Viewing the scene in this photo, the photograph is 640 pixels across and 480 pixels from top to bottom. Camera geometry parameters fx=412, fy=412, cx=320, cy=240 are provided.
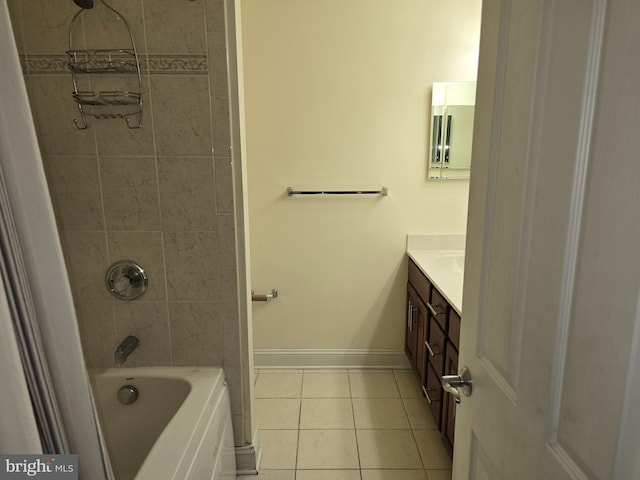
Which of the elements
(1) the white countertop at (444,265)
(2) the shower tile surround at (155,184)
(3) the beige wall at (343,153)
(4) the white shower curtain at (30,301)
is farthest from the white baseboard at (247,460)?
(4) the white shower curtain at (30,301)

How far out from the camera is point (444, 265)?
2.41 meters

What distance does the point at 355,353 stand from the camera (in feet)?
9.31

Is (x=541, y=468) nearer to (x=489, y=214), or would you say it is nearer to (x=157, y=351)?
(x=489, y=214)

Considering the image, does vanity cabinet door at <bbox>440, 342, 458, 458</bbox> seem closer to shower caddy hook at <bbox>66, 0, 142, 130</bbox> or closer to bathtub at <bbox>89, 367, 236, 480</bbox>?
bathtub at <bbox>89, 367, 236, 480</bbox>

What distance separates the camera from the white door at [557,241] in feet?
1.60

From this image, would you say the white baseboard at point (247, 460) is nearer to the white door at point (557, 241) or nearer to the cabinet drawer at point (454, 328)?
the cabinet drawer at point (454, 328)

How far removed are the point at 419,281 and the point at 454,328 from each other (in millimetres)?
637

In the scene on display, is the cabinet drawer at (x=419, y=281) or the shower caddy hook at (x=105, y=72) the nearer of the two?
the shower caddy hook at (x=105, y=72)

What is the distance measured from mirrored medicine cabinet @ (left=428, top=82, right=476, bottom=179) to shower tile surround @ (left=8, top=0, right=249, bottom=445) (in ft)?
4.68

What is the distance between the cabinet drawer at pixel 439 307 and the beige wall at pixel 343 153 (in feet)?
2.07

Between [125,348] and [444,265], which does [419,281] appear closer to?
[444,265]

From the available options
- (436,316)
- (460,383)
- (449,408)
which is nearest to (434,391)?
(449,408)

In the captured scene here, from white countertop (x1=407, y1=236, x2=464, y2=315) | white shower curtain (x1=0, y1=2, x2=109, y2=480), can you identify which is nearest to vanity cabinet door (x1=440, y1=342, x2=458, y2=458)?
white countertop (x1=407, y1=236, x2=464, y2=315)

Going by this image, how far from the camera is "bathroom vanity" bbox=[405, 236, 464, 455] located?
1819mm
